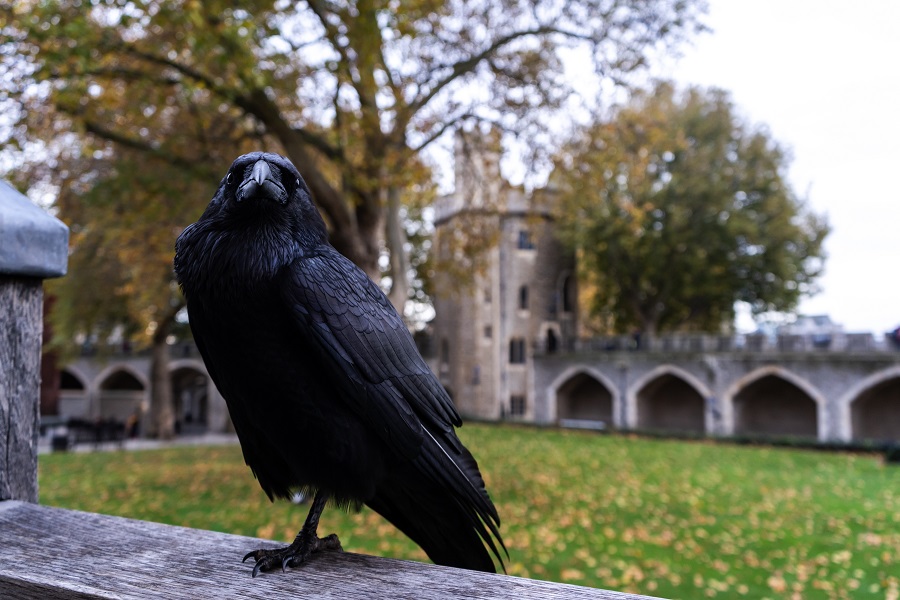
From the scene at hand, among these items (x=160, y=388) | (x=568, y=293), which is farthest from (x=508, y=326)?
(x=160, y=388)

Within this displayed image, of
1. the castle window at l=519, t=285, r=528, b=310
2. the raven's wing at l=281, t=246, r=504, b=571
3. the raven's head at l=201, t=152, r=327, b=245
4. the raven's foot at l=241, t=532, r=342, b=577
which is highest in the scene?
the castle window at l=519, t=285, r=528, b=310

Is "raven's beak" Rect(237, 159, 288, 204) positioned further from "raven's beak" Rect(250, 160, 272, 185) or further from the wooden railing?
the wooden railing

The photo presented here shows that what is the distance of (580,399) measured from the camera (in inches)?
1313

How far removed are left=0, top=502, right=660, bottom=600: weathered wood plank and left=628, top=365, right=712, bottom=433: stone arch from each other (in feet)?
91.4

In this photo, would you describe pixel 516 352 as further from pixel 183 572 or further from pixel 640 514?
pixel 183 572

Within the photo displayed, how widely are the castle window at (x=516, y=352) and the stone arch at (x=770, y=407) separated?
34.0 feet

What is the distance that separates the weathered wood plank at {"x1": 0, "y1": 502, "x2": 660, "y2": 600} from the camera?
123cm

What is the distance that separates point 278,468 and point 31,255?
2.91ft

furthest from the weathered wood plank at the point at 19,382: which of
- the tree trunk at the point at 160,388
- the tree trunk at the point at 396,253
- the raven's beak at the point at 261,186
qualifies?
the tree trunk at the point at 160,388

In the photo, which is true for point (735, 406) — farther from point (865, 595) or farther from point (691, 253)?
point (865, 595)

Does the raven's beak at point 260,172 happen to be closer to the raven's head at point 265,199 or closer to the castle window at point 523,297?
the raven's head at point 265,199

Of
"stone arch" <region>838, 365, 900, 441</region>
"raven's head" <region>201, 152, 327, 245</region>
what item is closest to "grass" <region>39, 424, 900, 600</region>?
"raven's head" <region>201, 152, 327, 245</region>

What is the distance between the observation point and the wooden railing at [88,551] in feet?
4.09

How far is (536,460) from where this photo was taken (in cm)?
1551
